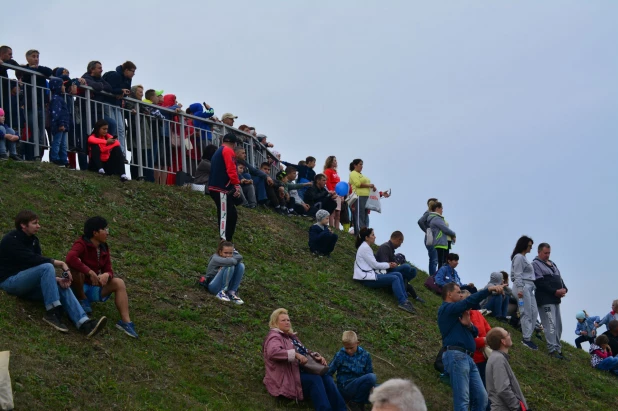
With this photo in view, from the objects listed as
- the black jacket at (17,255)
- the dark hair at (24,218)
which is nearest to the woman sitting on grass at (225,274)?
the black jacket at (17,255)

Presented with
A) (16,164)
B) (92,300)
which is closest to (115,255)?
(92,300)

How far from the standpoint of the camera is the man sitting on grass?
11.0m

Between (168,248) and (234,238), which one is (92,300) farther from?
(234,238)

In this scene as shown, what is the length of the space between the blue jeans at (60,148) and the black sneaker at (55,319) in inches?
292

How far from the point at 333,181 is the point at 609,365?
848 cm

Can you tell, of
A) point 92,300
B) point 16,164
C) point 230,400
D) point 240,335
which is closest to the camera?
point 230,400

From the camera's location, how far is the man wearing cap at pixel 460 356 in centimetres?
1218

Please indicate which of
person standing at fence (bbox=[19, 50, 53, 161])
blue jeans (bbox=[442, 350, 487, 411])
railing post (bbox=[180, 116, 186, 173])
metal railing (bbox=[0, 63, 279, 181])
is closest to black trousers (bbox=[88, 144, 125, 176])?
metal railing (bbox=[0, 63, 279, 181])

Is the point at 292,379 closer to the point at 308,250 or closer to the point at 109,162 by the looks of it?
the point at 308,250

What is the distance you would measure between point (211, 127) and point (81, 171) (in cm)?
450

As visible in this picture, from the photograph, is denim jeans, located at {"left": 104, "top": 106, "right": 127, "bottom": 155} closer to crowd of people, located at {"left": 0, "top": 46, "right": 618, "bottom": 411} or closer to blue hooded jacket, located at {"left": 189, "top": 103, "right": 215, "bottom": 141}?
crowd of people, located at {"left": 0, "top": 46, "right": 618, "bottom": 411}

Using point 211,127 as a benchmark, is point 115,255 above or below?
below

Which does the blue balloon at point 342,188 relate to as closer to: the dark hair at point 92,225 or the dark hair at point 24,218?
the dark hair at point 92,225

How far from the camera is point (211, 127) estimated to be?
22125mm
